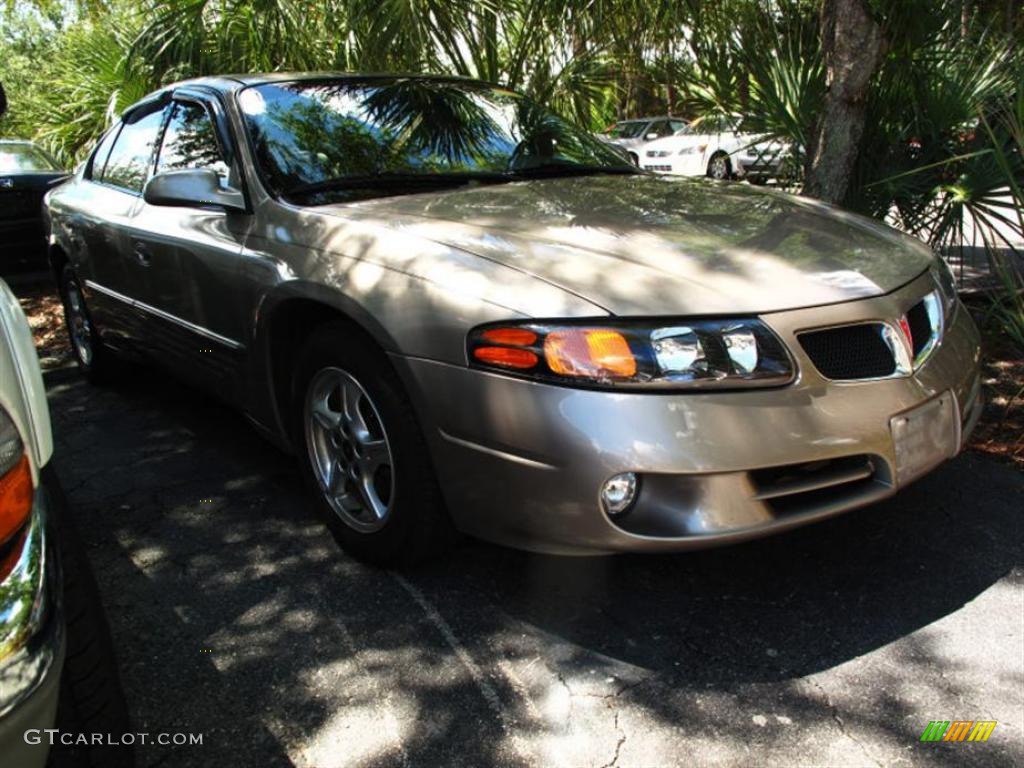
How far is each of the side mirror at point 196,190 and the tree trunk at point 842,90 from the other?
305cm

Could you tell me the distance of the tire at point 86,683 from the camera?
63.7 inches

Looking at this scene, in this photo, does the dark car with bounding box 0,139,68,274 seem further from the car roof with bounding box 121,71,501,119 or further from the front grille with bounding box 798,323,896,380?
the front grille with bounding box 798,323,896,380

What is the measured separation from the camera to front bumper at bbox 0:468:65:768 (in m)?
1.31

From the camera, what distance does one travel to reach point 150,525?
11.0 feet

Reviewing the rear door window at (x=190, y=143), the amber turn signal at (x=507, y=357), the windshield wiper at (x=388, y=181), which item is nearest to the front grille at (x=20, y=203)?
the rear door window at (x=190, y=143)

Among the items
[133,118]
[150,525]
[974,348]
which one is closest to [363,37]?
[133,118]

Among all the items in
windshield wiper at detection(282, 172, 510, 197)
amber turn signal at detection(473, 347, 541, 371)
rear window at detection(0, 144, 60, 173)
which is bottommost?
amber turn signal at detection(473, 347, 541, 371)

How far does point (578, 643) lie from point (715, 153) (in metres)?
13.0

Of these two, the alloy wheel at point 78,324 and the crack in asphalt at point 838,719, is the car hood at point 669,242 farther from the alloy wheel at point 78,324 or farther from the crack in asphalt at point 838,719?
the alloy wheel at point 78,324

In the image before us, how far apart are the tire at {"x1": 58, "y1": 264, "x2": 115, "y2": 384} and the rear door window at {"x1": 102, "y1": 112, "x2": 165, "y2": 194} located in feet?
2.22

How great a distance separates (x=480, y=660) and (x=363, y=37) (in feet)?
15.2

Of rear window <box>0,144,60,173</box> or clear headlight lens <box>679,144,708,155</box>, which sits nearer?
rear window <box>0,144,60,173</box>

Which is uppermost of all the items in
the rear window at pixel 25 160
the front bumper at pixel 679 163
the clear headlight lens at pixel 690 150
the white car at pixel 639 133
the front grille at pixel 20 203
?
the rear window at pixel 25 160

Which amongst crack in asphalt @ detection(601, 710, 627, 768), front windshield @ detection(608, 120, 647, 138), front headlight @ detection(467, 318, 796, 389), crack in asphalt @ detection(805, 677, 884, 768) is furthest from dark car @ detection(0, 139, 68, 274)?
front windshield @ detection(608, 120, 647, 138)
